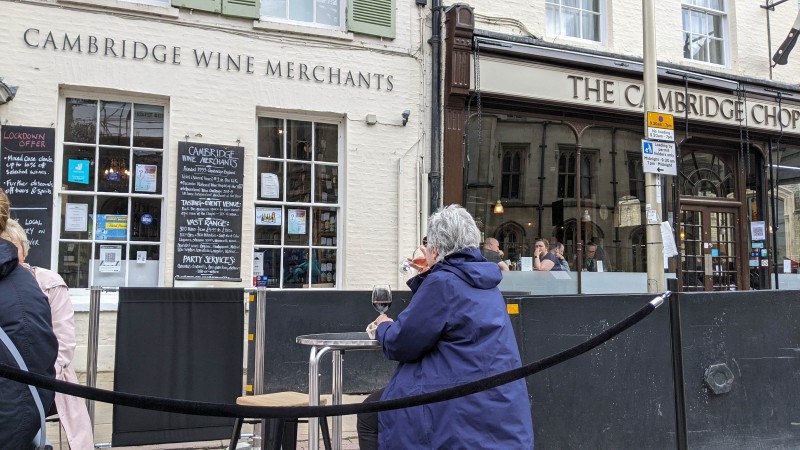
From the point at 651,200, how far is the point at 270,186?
5.05 meters

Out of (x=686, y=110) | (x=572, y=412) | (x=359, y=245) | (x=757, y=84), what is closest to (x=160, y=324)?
(x=572, y=412)

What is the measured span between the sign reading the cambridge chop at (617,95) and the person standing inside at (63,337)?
7.49 m

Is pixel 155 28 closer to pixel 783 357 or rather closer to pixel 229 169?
pixel 229 169

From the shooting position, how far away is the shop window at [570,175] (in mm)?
11047

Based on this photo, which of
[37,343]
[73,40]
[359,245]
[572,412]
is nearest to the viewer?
[37,343]

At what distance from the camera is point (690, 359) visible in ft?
15.9

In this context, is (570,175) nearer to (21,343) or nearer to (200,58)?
(200,58)

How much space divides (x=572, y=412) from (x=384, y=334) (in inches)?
86.6

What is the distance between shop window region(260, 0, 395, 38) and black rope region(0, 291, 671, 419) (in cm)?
783

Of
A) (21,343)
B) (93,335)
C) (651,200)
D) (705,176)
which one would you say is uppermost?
(705,176)

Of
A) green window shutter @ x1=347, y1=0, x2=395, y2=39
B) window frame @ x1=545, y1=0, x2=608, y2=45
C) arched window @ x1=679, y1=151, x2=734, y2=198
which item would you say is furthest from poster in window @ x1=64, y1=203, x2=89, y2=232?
arched window @ x1=679, y1=151, x2=734, y2=198

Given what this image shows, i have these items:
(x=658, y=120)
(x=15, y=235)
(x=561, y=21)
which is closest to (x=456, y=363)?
(x=15, y=235)

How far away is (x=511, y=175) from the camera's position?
10664mm

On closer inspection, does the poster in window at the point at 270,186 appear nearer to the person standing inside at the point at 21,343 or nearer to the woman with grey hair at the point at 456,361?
the woman with grey hair at the point at 456,361
